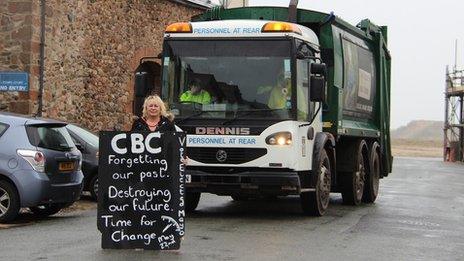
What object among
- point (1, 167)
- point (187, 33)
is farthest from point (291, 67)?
point (1, 167)

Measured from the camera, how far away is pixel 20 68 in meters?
18.2

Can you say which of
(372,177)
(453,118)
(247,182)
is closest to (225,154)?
(247,182)

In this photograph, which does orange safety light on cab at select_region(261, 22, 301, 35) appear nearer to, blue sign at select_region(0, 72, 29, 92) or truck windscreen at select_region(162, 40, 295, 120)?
truck windscreen at select_region(162, 40, 295, 120)

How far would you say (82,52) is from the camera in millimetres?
20375

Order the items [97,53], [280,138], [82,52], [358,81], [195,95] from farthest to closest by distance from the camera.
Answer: [97,53], [82,52], [358,81], [195,95], [280,138]

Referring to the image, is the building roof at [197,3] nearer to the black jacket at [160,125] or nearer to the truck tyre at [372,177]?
the truck tyre at [372,177]

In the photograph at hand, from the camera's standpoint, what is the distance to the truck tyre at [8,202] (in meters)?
11.1

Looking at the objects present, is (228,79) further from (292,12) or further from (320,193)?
(320,193)

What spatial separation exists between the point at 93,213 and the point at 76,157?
4.83 ft

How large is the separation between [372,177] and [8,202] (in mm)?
7696

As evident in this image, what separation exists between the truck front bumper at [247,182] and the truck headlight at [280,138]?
43cm

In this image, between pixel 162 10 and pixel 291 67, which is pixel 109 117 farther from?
pixel 291 67

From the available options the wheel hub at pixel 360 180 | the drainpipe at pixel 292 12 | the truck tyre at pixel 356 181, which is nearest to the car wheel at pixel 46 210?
the drainpipe at pixel 292 12

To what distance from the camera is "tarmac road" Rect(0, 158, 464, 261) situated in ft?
28.1
